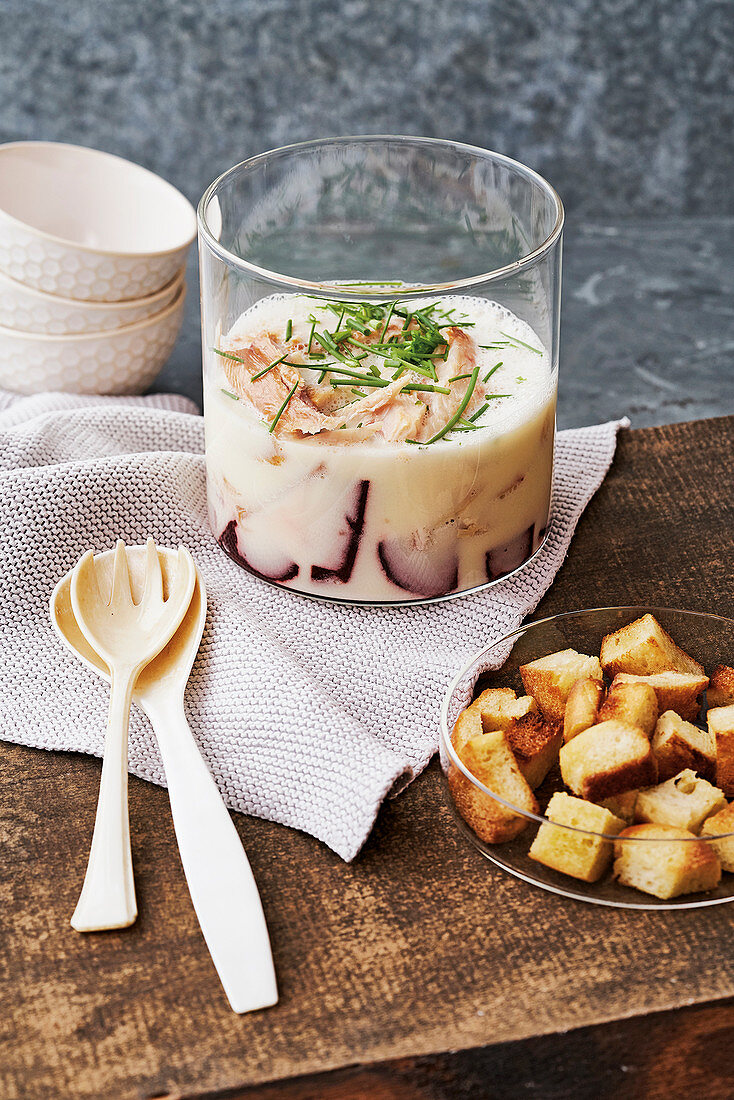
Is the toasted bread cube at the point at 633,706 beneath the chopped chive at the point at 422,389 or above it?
beneath

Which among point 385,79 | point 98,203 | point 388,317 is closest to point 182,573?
point 388,317

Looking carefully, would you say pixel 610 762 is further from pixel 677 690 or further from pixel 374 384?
pixel 374 384

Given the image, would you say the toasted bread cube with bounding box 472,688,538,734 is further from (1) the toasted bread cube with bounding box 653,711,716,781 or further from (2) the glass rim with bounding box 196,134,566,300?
(2) the glass rim with bounding box 196,134,566,300

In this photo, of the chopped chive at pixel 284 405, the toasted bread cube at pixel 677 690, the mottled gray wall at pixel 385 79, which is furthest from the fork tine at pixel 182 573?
the mottled gray wall at pixel 385 79

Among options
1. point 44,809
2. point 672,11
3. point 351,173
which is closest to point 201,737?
point 44,809

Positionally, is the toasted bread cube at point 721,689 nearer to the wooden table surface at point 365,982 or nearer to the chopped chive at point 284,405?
the wooden table surface at point 365,982

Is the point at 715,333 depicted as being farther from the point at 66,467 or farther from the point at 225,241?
the point at 66,467
